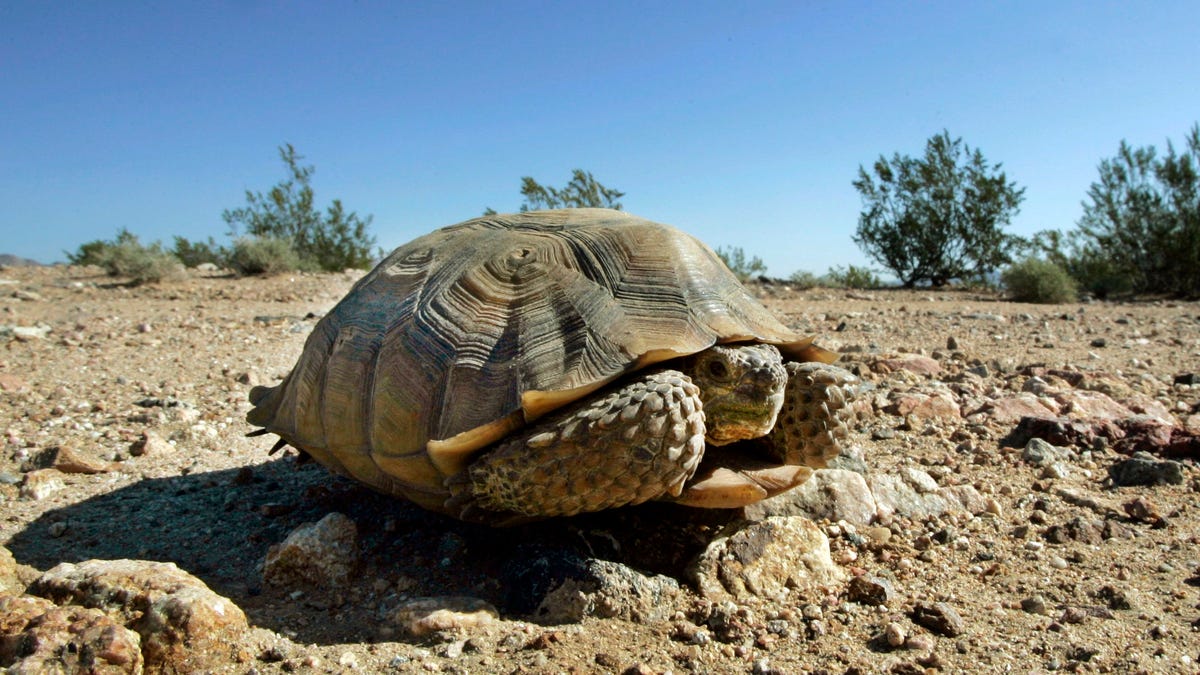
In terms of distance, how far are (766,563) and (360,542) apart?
160cm

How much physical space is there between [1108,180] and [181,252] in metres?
21.2

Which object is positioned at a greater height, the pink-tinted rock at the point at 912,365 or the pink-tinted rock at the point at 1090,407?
the pink-tinted rock at the point at 912,365

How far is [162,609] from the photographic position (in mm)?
2350

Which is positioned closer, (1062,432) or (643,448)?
(643,448)

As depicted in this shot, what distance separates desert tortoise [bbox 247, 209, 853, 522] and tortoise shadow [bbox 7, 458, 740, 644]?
26 cm

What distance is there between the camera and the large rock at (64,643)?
214cm

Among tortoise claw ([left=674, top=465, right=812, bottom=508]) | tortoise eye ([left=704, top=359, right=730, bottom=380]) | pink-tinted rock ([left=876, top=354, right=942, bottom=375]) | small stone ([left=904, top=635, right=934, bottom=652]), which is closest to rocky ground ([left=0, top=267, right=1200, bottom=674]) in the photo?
small stone ([left=904, top=635, right=934, bottom=652])

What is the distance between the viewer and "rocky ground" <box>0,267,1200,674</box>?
92.7 inches

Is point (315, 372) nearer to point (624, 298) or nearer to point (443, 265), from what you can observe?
point (443, 265)

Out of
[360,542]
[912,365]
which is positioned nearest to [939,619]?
[360,542]

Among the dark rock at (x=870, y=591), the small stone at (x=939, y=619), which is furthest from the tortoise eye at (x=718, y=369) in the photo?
the small stone at (x=939, y=619)

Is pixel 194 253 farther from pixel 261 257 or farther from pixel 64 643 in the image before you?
pixel 64 643

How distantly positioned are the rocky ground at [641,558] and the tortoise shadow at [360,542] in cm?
1

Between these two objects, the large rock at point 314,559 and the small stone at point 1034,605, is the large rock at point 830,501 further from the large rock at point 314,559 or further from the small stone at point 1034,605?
the large rock at point 314,559
